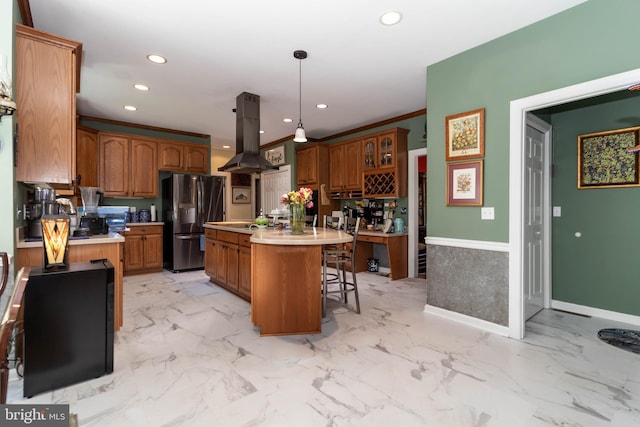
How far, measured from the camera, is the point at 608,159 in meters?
3.14

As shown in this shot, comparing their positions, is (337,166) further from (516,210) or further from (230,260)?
(516,210)

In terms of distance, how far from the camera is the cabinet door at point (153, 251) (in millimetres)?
5281

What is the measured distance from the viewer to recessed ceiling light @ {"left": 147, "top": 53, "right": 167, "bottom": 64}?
10.1ft

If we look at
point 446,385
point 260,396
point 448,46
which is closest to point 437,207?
point 448,46

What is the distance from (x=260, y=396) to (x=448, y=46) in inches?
130

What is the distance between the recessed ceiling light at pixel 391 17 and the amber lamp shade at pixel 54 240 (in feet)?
9.27

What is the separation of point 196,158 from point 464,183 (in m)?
5.00

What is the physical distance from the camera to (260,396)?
1.87 m

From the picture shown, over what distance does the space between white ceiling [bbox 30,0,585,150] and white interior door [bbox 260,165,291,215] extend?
88.7 inches

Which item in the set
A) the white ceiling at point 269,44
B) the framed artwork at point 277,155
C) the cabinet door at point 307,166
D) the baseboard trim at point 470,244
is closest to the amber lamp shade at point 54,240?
the white ceiling at point 269,44

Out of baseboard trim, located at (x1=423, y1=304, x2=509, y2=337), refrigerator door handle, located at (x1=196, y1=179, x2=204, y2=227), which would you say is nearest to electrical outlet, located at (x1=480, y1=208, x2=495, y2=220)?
baseboard trim, located at (x1=423, y1=304, x2=509, y2=337)

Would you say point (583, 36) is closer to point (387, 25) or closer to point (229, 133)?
point (387, 25)

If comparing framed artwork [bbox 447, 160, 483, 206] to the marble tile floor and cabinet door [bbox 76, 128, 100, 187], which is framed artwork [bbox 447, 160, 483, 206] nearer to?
the marble tile floor

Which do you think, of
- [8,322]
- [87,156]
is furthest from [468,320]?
[87,156]
